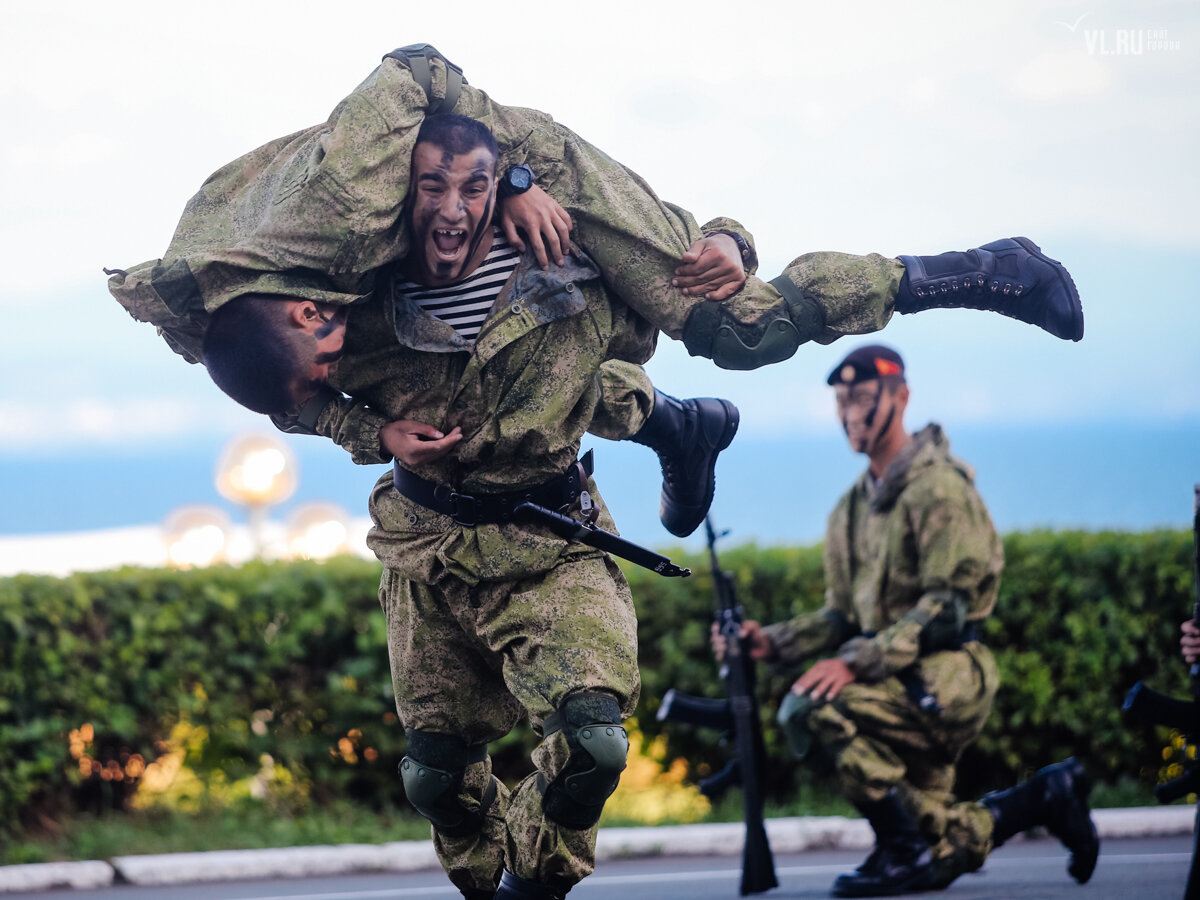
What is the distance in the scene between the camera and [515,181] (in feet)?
12.7

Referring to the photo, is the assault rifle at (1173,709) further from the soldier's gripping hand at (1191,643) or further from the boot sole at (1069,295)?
the boot sole at (1069,295)

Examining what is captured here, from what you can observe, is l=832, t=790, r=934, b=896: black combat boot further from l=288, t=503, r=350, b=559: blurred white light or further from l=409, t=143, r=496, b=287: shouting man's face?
l=288, t=503, r=350, b=559: blurred white light

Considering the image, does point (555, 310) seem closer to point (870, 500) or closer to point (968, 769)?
point (870, 500)

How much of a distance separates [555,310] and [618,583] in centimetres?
78

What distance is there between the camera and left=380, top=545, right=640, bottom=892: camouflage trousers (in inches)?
156

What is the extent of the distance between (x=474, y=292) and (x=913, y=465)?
2.92 m

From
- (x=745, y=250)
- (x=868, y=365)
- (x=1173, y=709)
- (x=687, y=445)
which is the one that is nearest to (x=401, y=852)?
(x=868, y=365)

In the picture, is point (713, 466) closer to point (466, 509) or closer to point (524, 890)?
point (466, 509)

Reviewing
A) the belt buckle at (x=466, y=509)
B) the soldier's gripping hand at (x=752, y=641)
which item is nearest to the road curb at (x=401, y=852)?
the soldier's gripping hand at (x=752, y=641)

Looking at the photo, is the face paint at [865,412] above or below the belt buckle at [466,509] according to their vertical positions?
above

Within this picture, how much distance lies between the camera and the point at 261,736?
803 centimetres

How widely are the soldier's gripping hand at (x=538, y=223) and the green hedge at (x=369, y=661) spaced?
14.4 feet

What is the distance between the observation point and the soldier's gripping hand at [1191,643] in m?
5.44

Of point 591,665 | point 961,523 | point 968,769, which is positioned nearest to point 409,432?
point 591,665
